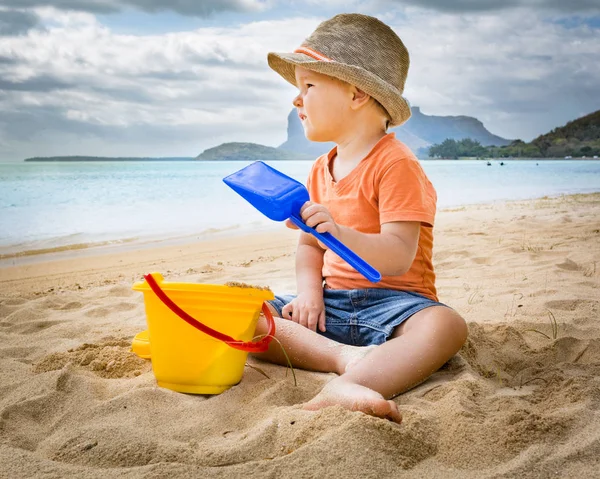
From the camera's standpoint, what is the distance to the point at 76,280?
361 cm

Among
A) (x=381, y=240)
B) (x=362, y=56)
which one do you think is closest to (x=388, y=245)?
(x=381, y=240)

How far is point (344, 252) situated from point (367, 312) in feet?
1.29

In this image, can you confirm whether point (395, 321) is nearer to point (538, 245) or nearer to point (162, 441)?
point (162, 441)

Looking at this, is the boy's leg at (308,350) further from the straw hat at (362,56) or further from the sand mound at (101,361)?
the straw hat at (362,56)

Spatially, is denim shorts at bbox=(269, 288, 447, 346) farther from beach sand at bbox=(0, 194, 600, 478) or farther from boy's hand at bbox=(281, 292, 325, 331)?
beach sand at bbox=(0, 194, 600, 478)

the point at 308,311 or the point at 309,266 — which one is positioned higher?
the point at 309,266

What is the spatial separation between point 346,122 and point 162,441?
1.11 m

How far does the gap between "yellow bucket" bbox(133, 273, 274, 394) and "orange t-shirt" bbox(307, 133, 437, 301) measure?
1.36ft

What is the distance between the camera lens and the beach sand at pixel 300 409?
3.57 feet

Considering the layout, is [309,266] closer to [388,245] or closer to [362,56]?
[388,245]

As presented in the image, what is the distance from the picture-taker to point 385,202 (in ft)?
5.59

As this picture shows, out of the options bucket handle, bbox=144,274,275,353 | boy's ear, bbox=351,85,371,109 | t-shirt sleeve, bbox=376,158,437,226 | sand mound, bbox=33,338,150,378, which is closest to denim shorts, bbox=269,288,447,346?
t-shirt sleeve, bbox=376,158,437,226

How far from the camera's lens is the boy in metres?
1.61

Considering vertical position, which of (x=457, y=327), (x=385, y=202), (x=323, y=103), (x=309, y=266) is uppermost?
(x=323, y=103)
